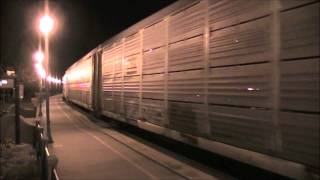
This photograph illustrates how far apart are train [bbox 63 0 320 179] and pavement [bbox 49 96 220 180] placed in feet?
2.13

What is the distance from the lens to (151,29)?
13766 mm

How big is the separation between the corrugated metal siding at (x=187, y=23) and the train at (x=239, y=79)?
19 millimetres

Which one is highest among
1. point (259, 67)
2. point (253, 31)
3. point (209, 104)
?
point (253, 31)

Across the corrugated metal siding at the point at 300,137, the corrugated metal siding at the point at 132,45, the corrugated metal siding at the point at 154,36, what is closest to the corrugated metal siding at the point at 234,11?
the corrugated metal siding at the point at 300,137

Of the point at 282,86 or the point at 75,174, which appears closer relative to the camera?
the point at 282,86

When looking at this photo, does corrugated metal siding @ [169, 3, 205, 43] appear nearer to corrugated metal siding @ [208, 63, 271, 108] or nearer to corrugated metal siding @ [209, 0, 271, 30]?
corrugated metal siding @ [209, 0, 271, 30]

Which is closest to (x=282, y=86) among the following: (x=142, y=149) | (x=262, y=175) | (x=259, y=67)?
(x=259, y=67)

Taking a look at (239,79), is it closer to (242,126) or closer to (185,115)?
(242,126)

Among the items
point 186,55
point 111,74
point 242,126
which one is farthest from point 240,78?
point 111,74

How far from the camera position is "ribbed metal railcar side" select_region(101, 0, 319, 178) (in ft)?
21.4

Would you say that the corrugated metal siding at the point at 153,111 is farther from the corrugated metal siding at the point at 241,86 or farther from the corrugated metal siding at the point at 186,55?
the corrugated metal siding at the point at 241,86

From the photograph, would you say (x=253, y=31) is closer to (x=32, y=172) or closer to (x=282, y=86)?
(x=282, y=86)

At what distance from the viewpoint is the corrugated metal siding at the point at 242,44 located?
745 centimetres

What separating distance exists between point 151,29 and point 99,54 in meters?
10.8
